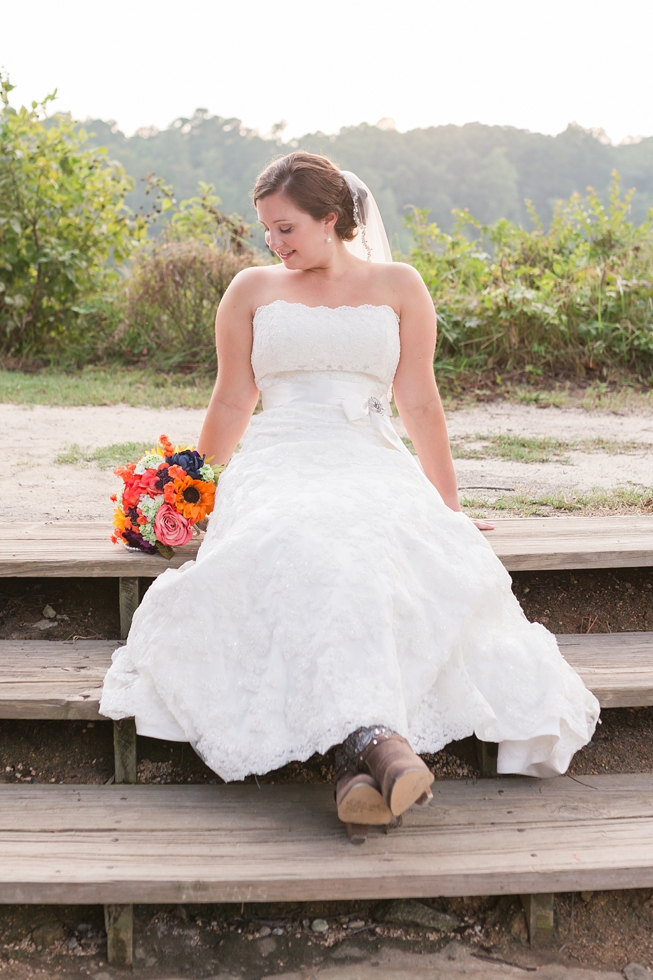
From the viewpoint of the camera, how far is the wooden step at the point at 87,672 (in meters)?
2.06

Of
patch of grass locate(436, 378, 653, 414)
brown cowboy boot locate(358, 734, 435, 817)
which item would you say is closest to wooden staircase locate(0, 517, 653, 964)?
brown cowboy boot locate(358, 734, 435, 817)

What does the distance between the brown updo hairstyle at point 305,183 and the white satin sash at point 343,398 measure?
1.66 feet

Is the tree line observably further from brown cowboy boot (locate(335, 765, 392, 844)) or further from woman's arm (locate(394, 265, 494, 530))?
brown cowboy boot (locate(335, 765, 392, 844))

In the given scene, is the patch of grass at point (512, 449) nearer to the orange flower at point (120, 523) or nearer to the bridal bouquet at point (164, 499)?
the bridal bouquet at point (164, 499)

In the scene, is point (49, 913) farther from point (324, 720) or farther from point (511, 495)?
point (511, 495)

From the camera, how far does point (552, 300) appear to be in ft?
22.3

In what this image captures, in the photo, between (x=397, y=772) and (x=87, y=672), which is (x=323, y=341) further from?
(x=397, y=772)

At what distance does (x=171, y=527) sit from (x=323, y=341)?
0.73 metres

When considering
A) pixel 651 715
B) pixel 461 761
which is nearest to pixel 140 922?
pixel 461 761

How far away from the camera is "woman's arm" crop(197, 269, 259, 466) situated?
2.65 m

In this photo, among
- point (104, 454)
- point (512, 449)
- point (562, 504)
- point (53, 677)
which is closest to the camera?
point (53, 677)

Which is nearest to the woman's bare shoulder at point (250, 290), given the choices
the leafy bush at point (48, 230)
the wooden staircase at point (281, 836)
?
the wooden staircase at point (281, 836)

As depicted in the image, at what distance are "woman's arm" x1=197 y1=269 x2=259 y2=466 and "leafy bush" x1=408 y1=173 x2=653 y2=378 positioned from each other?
4129mm

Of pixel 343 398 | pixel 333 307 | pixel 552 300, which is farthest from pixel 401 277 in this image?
pixel 552 300
